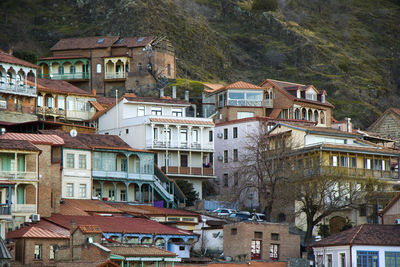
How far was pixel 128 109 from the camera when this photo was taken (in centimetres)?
9606

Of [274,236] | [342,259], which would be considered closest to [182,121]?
[274,236]

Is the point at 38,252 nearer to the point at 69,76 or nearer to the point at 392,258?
the point at 392,258

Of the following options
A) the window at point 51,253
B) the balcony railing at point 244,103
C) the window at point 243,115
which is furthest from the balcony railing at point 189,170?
the window at point 51,253

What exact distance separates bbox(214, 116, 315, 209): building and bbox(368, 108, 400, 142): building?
22.7 metres

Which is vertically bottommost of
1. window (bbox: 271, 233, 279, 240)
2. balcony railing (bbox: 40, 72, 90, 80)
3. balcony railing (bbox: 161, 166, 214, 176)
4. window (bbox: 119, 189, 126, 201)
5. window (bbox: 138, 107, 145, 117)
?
window (bbox: 271, 233, 279, 240)

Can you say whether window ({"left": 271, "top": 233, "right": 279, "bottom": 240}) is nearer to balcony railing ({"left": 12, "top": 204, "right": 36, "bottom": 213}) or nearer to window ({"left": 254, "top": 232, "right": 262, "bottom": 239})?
window ({"left": 254, "top": 232, "right": 262, "bottom": 239})

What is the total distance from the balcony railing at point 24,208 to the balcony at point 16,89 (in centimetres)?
2710

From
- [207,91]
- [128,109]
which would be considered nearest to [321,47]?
[207,91]

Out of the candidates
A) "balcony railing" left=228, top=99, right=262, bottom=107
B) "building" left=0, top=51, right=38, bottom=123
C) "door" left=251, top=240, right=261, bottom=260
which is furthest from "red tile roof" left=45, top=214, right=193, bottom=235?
"balcony railing" left=228, top=99, right=262, bottom=107

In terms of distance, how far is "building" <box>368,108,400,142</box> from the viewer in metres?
119

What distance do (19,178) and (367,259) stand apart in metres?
25.5

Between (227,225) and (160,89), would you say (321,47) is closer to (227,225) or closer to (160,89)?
(160,89)

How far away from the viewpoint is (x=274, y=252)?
75000 mm

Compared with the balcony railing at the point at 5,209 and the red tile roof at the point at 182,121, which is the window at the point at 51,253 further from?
the red tile roof at the point at 182,121
